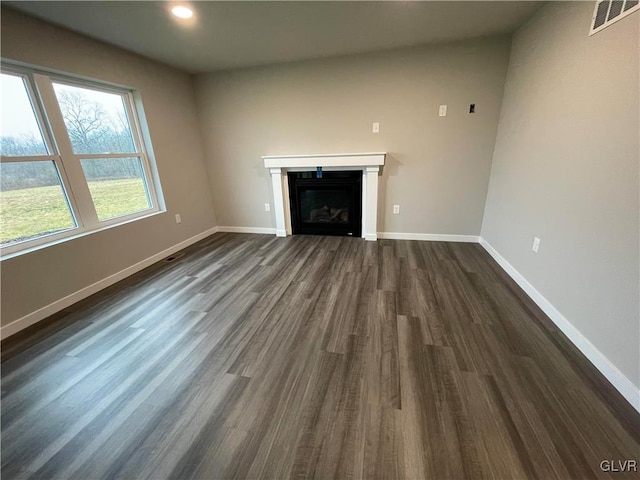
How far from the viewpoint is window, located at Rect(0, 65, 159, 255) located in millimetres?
1950

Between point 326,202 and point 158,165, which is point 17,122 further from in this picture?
point 326,202

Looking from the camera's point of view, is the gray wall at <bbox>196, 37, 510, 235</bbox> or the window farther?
the gray wall at <bbox>196, 37, 510, 235</bbox>

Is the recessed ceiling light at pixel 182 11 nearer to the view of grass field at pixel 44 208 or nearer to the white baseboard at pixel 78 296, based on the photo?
the view of grass field at pixel 44 208

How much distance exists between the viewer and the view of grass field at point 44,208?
6.37 feet

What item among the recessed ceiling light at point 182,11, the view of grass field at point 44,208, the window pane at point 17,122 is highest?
the recessed ceiling light at point 182,11

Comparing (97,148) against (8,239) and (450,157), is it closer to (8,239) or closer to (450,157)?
(8,239)

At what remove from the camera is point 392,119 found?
10.2 ft

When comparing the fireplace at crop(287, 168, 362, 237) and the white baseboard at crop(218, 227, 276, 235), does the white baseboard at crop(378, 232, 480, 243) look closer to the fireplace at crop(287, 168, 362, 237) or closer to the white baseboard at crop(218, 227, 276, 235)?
the fireplace at crop(287, 168, 362, 237)

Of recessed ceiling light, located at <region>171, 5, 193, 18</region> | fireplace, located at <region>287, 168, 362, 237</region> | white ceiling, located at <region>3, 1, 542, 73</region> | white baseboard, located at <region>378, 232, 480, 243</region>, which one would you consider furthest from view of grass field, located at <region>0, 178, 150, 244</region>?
white baseboard, located at <region>378, 232, 480, 243</region>

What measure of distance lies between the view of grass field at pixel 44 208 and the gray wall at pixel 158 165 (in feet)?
0.63

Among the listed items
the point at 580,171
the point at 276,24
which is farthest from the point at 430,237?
the point at 276,24

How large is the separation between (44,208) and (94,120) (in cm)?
102

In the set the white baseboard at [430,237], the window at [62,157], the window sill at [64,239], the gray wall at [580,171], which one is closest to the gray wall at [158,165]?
the window sill at [64,239]

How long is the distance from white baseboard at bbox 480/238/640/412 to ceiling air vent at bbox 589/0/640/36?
5.90 ft
